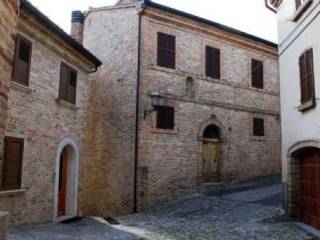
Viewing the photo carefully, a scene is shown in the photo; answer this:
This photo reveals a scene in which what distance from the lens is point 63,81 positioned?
1156cm

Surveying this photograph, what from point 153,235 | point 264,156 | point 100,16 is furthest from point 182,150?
point 100,16

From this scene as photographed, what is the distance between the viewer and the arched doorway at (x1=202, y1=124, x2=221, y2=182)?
629 inches

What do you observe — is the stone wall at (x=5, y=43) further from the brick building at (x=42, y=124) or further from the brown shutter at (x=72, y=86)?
the brown shutter at (x=72, y=86)

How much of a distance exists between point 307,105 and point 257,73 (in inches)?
360

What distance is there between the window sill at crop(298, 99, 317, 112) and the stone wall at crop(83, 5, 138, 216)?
663 cm

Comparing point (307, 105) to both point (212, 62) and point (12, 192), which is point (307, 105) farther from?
point (212, 62)

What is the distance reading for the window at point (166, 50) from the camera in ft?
49.8

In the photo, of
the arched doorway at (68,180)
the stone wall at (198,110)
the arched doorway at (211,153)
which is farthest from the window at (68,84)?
the arched doorway at (211,153)

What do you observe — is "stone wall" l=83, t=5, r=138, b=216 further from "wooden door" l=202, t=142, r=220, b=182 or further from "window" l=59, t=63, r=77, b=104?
"wooden door" l=202, t=142, r=220, b=182

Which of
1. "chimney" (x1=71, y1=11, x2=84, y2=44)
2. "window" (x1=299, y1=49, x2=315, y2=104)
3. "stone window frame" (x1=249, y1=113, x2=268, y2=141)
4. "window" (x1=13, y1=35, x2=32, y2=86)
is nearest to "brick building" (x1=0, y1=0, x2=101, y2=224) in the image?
"window" (x1=13, y1=35, x2=32, y2=86)

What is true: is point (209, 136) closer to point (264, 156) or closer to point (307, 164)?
point (264, 156)

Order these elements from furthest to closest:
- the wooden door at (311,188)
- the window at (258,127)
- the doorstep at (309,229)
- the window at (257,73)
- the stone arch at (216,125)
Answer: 1. the window at (257,73)
2. the window at (258,127)
3. the stone arch at (216,125)
4. the wooden door at (311,188)
5. the doorstep at (309,229)

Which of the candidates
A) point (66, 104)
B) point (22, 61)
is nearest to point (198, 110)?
point (66, 104)

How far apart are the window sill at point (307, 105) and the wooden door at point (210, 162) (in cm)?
663
